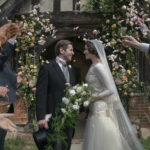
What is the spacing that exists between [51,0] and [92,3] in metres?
0.99

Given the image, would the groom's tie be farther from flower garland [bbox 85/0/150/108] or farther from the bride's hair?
flower garland [bbox 85/0/150/108]

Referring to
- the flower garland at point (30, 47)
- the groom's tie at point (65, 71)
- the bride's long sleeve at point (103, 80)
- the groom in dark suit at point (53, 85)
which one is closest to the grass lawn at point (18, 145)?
the flower garland at point (30, 47)

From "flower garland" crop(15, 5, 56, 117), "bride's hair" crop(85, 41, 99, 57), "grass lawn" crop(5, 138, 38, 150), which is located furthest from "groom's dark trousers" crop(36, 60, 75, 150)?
"flower garland" crop(15, 5, 56, 117)

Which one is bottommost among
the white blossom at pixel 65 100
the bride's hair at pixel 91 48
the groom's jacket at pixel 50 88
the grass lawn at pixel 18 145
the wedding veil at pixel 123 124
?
the grass lawn at pixel 18 145

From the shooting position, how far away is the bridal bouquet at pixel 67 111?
11.8ft

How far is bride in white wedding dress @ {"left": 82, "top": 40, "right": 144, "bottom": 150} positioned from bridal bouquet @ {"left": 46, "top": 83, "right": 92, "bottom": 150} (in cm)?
18

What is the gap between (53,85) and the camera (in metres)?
3.71

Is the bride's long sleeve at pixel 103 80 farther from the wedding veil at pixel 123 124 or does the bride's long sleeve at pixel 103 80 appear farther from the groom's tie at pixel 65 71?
the groom's tie at pixel 65 71

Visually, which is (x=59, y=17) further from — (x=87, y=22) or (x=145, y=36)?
(x=145, y=36)

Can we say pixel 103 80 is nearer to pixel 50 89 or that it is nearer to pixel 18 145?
pixel 50 89

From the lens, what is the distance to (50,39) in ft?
25.6

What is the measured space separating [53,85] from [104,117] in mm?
736

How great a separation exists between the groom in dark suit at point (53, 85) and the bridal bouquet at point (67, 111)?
0.26 feet

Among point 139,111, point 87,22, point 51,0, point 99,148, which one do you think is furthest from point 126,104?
point 99,148
